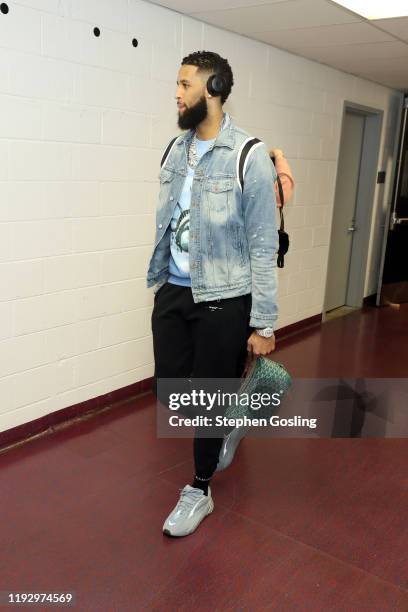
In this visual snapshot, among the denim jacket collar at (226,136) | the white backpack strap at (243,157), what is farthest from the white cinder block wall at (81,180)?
the white backpack strap at (243,157)

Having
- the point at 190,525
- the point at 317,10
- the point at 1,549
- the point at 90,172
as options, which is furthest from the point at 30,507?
the point at 317,10

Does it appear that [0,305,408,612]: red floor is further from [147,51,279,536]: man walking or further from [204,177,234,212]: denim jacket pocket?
[204,177,234,212]: denim jacket pocket

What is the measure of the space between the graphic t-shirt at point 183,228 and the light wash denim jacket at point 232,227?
34mm

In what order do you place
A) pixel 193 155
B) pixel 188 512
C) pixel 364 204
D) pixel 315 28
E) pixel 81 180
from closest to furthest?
pixel 193 155 < pixel 188 512 < pixel 81 180 < pixel 315 28 < pixel 364 204

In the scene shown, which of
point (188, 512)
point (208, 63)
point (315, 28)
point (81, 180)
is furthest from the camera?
point (315, 28)

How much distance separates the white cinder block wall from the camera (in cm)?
263

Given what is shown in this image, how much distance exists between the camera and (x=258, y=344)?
215cm

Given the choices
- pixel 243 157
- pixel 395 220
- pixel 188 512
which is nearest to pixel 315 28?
pixel 243 157

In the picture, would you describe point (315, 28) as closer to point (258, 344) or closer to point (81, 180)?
point (81, 180)

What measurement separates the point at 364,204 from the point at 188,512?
178 inches

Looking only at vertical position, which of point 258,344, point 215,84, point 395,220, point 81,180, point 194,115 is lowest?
point 258,344

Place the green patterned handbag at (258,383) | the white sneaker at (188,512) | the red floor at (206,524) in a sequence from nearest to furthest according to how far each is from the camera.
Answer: the red floor at (206,524) → the white sneaker at (188,512) → the green patterned handbag at (258,383)

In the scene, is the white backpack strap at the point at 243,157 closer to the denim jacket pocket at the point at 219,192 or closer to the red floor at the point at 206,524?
the denim jacket pocket at the point at 219,192

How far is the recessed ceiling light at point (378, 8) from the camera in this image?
3.08 m
